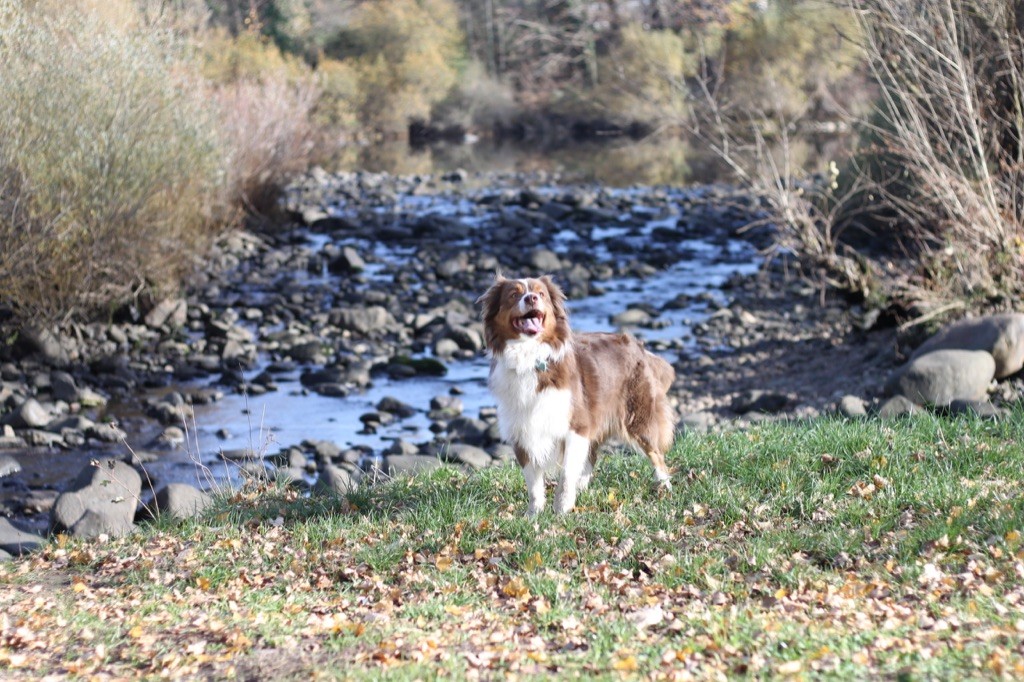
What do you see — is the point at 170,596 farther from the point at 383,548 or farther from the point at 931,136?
the point at 931,136

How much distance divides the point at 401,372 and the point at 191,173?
479cm

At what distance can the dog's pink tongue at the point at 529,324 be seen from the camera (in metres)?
6.64

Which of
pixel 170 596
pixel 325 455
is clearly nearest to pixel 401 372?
pixel 325 455

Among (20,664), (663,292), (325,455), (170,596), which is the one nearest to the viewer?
(20,664)

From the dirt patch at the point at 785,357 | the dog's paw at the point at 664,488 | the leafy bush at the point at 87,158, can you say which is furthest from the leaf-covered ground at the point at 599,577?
the leafy bush at the point at 87,158

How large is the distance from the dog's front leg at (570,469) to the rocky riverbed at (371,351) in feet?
7.92

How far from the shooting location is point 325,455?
38.3 feet

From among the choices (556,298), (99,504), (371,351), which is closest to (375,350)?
(371,351)

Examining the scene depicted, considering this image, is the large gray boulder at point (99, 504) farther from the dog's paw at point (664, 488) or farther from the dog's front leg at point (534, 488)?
the dog's paw at point (664, 488)

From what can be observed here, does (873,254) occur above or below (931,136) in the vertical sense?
below

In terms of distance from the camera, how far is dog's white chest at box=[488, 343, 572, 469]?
6785 mm

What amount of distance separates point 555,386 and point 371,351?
9802mm

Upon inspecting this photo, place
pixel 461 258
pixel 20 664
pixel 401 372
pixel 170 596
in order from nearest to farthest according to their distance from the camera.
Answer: pixel 20 664, pixel 170 596, pixel 401 372, pixel 461 258

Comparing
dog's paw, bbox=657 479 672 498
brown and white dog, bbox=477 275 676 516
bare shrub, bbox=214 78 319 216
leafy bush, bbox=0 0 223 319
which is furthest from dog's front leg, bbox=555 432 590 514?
bare shrub, bbox=214 78 319 216
